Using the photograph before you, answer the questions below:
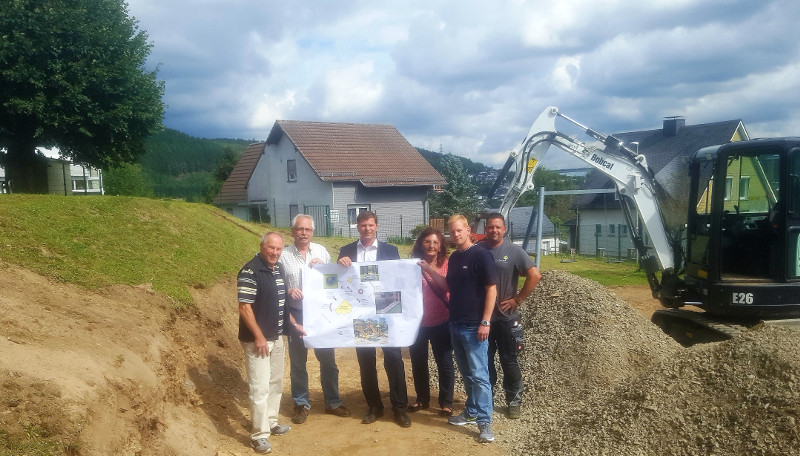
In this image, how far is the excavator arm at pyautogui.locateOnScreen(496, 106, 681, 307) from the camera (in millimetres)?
9797

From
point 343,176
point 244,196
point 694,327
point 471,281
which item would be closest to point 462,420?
point 471,281

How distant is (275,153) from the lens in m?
34.1

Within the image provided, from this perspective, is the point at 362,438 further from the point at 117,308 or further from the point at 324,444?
the point at 117,308

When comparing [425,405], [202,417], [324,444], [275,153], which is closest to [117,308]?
[202,417]

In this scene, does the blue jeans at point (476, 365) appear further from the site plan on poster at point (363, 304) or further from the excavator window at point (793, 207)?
the excavator window at point (793, 207)

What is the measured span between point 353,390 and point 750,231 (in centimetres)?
531

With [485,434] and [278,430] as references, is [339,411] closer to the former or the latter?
[278,430]

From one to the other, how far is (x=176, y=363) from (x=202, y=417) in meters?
0.72

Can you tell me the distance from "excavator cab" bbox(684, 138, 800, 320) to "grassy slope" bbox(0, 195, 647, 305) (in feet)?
21.7

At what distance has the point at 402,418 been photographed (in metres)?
6.05

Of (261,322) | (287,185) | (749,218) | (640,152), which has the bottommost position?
(261,322)

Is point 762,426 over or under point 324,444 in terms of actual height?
over

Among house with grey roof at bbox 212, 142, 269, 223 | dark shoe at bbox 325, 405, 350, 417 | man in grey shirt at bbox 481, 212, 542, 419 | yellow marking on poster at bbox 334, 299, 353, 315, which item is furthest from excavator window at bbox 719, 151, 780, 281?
house with grey roof at bbox 212, 142, 269, 223

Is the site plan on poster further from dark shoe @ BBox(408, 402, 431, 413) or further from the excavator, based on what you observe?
the excavator
